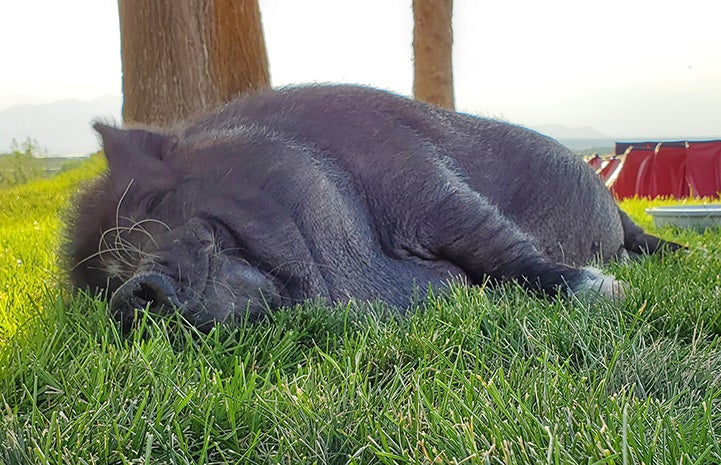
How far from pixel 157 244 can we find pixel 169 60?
253 cm

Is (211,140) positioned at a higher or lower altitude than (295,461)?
higher

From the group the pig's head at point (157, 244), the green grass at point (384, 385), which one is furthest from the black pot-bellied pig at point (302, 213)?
the green grass at point (384, 385)

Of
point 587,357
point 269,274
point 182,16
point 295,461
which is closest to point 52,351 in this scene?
point 269,274

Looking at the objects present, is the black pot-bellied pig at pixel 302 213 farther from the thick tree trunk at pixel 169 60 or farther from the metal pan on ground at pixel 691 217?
the metal pan on ground at pixel 691 217

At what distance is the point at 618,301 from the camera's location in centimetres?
197

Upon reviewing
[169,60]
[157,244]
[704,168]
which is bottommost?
[704,168]

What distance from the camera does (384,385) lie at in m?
1.50

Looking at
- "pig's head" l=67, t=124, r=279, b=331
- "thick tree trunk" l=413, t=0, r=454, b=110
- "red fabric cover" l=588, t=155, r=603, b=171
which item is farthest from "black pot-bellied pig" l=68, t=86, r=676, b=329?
"red fabric cover" l=588, t=155, r=603, b=171

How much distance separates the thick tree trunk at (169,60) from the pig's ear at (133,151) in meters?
1.81

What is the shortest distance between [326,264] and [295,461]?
111cm

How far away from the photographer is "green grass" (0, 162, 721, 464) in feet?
3.56

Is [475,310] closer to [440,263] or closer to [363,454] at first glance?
[440,263]

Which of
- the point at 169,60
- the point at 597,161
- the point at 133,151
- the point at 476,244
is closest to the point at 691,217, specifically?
the point at 476,244

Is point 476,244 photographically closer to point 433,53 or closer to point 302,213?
point 302,213
